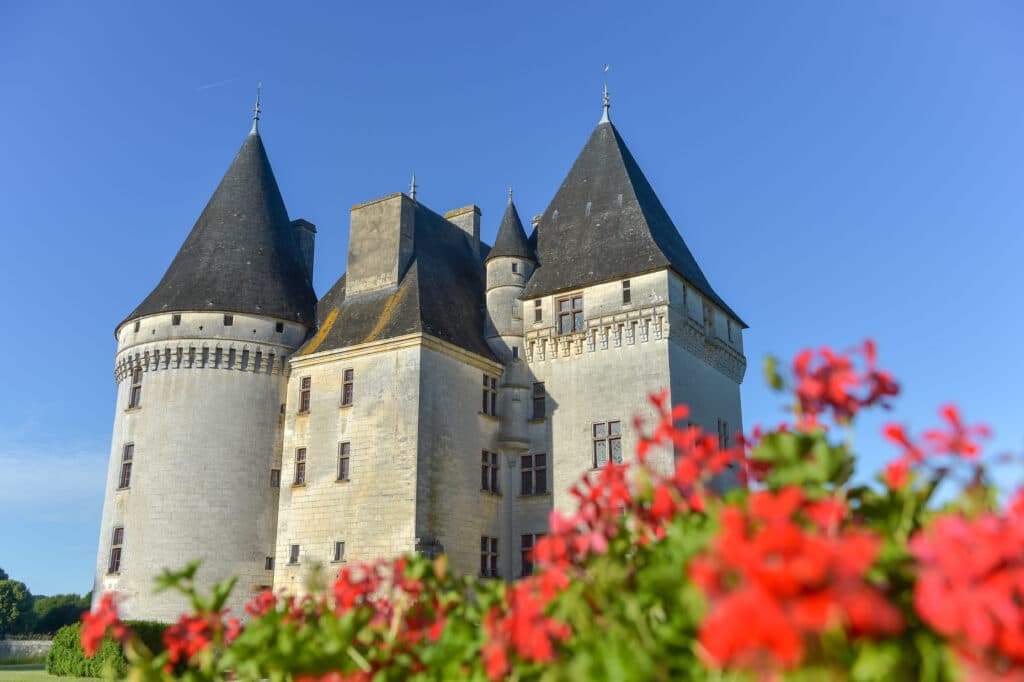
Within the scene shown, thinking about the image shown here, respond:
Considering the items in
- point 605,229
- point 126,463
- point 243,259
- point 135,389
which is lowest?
point 126,463

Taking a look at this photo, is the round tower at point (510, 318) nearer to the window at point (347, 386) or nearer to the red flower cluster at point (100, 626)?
the window at point (347, 386)

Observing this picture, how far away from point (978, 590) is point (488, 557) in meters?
21.3

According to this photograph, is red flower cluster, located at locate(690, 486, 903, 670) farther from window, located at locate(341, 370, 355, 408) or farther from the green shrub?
window, located at locate(341, 370, 355, 408)

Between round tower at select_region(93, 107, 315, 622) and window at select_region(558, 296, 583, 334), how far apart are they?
838 centimetres

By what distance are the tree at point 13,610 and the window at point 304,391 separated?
41.9 meters

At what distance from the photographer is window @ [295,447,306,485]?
23.2 m

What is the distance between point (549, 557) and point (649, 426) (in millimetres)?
16310

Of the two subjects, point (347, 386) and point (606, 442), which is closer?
point (606, 442)

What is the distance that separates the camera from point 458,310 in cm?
2469

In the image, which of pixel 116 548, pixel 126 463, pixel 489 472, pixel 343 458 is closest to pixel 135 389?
pixel 126 463

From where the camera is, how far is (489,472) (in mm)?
23281

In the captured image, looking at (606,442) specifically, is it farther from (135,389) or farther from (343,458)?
(135,389)

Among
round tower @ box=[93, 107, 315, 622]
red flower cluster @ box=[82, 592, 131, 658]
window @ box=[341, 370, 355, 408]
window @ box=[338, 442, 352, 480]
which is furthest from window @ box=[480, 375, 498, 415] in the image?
red flower cluster @ box=[82, 592, 131, 658]

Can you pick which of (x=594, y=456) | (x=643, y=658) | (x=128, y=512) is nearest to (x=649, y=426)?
(x=594, y=456)
